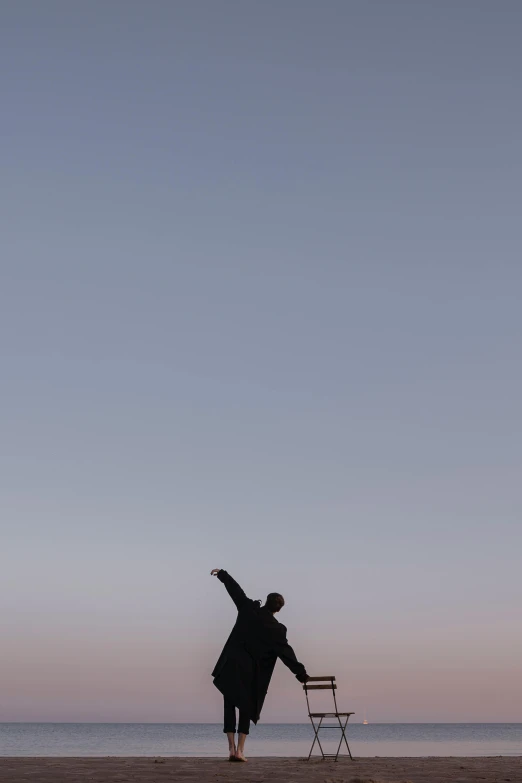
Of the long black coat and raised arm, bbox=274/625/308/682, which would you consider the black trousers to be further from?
raised arm, bbox=274/625/308/682

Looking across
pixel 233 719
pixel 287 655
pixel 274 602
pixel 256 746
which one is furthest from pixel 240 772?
pixel 256 746

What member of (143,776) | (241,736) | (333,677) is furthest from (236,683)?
(143,776)

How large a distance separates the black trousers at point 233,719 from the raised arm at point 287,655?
80cm

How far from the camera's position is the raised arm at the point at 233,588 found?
11.2 meters

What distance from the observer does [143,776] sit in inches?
348

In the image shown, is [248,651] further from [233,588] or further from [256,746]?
[256,746]

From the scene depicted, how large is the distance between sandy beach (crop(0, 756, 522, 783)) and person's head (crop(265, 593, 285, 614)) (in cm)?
181

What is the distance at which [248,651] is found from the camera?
11.4 meters

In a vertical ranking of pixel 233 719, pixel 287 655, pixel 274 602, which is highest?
pixel 274 602

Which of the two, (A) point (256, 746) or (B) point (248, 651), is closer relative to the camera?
(B) point (248, 651)

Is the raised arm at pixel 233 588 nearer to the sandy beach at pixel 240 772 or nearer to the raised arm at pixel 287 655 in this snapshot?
the raised arm at pixel 287 655

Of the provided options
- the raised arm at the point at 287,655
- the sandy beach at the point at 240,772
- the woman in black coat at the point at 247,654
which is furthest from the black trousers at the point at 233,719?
the raised arm at the point at 287,655

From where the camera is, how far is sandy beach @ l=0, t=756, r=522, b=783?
839 centimetres

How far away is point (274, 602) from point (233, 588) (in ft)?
1.84
